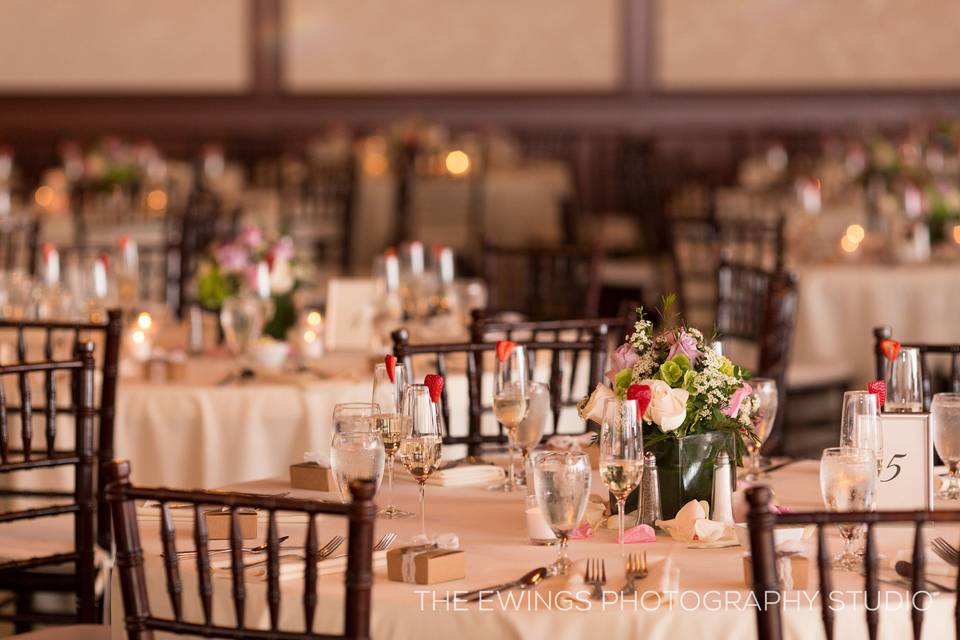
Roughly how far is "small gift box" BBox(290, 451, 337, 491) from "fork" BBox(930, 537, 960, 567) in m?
1.04

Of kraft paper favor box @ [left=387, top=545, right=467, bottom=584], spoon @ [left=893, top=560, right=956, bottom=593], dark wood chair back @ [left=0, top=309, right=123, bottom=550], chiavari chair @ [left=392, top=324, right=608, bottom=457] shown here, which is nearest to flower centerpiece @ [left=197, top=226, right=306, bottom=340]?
dark wood chair back @ [left=0, top=309, right=123, bottom=550]

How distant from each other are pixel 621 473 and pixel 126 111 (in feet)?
32.0

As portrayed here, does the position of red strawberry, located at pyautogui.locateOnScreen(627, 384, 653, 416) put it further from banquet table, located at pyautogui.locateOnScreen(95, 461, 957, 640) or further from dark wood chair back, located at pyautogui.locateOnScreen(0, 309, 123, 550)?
Result: dark wood chair back, located at pyautogui.locateOnScreen(0, 309, 123, 550)

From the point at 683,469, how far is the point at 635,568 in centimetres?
32

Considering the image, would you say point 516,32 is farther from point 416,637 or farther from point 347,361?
point 416,637

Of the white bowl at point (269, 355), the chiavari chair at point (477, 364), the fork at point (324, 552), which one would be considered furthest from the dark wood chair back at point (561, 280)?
the fork at point (324, 552)

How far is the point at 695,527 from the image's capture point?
2146mm

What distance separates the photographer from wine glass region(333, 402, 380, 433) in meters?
2.24

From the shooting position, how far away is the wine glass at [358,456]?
2.02 metres

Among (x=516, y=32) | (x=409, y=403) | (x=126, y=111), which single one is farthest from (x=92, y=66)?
(x=409, y=403)

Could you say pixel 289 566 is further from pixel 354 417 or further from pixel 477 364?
pixel 477 364

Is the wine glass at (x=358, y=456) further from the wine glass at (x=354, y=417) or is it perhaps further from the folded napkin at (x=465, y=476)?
the folded napkin at (x=465, y=476)

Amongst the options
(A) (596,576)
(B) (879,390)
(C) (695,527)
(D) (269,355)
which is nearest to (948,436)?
(B) (879,390)

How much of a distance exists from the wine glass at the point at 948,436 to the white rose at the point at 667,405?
0.50 m
